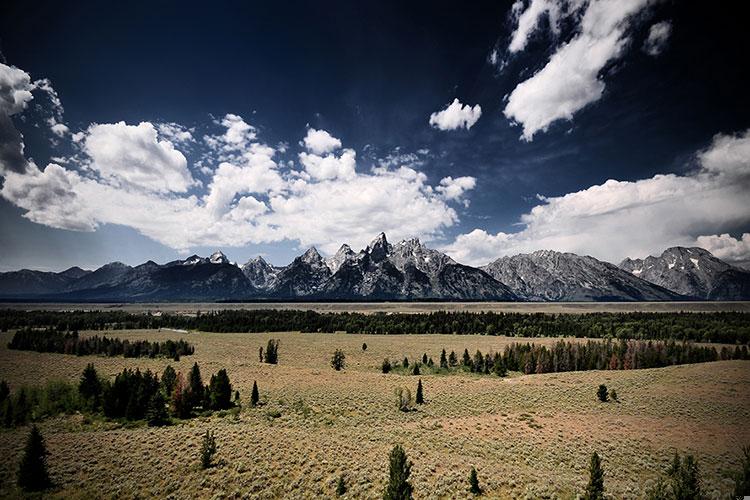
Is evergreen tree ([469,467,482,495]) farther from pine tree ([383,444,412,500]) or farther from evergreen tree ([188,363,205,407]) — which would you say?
evergreen tree ([188,363,205,407])

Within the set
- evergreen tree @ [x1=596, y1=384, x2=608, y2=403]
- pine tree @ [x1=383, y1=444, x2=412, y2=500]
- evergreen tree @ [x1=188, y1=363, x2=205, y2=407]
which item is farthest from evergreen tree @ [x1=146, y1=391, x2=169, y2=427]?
evergreen tree @ [x1=596, y1=384, x2=608, y2=403]

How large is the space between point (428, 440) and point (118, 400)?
42568 millimetres

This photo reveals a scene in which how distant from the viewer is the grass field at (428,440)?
25141mm

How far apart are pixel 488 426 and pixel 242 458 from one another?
89.8ft

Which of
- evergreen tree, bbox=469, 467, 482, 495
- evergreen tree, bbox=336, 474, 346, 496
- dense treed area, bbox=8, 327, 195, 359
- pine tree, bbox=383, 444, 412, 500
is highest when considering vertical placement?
pine tree, bbox=383, 444, 412, 500

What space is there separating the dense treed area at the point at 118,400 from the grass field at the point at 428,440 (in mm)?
3259

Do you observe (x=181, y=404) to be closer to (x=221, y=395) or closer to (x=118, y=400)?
(x=221, y=395)

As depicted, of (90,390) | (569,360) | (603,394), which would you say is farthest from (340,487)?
(569,360)

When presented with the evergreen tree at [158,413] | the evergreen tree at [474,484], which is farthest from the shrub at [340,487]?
the evergreen tree at [158,413]

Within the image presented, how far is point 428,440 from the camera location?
35375 millimetres

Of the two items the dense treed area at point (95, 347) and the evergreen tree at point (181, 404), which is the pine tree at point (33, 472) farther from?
→ the dense treed area at point (95, 347)

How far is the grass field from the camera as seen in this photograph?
25141 mm

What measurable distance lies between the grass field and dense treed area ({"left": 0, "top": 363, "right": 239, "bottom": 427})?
10.7 ft

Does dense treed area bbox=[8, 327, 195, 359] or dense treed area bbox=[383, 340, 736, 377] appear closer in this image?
dense treed area bbox=[383, 340, 736, 377]
